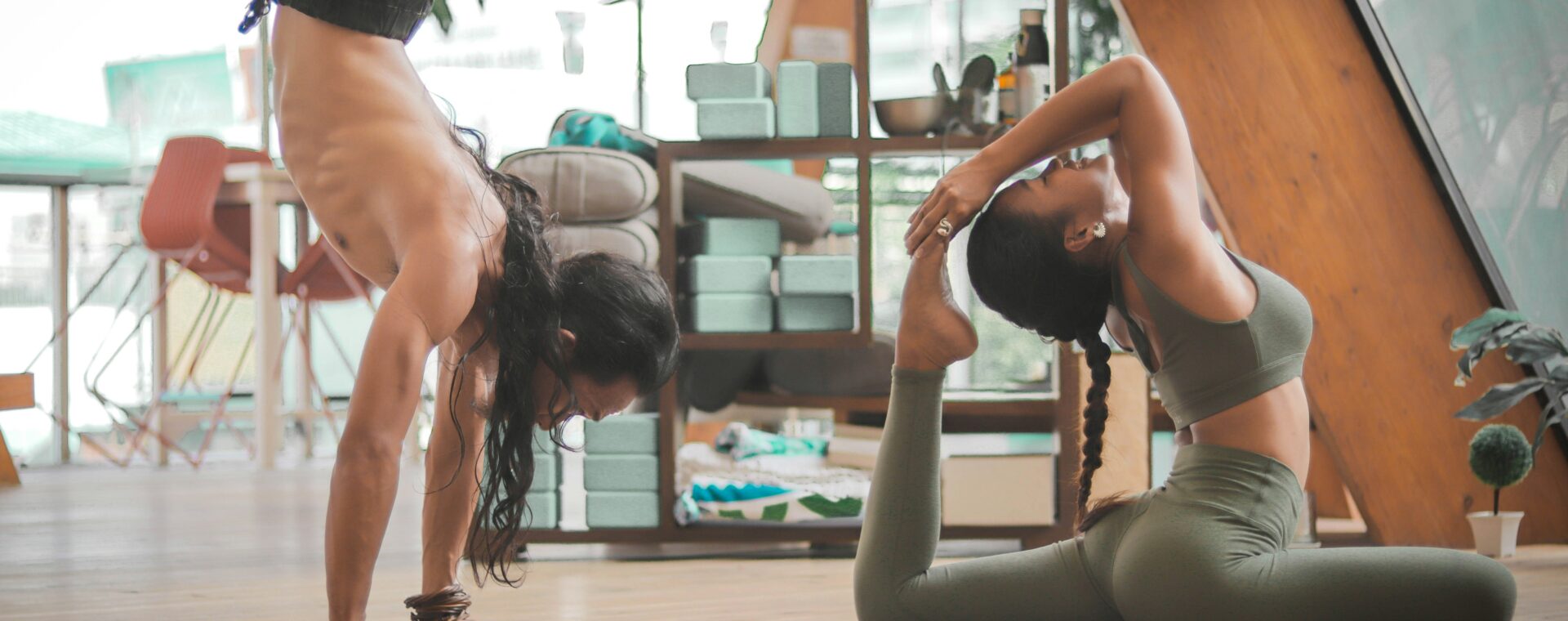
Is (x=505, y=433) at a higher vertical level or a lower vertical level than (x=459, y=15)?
lower

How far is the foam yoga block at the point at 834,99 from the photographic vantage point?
2.55 m

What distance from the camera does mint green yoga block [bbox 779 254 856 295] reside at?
2.50 m

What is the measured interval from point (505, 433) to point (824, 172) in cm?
148

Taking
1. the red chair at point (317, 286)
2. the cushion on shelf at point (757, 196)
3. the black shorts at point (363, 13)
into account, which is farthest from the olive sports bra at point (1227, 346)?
the red chair at point (317, 286)

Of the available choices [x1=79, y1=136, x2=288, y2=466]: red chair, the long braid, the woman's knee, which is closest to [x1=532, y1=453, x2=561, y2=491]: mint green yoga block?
the long braid

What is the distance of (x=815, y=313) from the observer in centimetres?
252

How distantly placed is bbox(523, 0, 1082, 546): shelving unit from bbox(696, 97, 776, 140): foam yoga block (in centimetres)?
2

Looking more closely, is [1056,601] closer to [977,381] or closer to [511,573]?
[511,573]

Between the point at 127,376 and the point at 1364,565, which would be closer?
the point at 1364,565

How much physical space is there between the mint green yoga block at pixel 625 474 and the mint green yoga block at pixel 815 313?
1.26ft

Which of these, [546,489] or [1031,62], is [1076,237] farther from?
[546,489]

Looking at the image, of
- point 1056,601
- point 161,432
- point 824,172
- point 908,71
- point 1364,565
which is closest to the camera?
point 1364,565

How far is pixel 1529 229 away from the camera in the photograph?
2828mm

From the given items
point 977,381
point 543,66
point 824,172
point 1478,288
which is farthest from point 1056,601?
point 543,66
